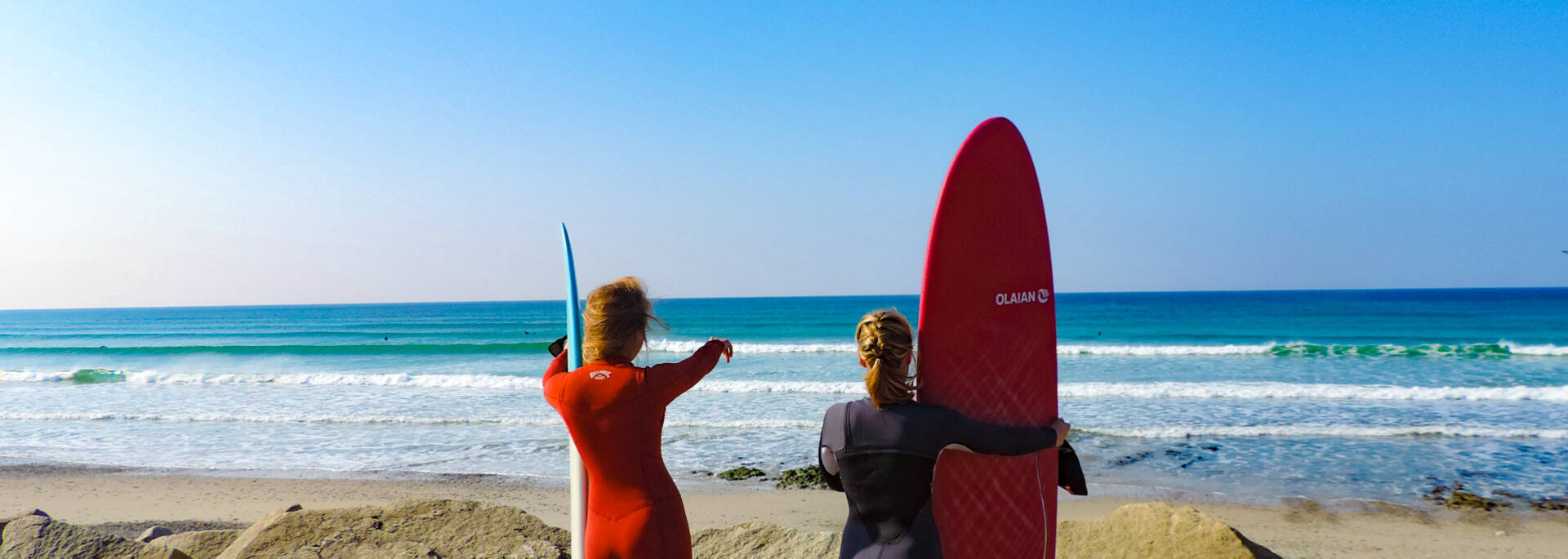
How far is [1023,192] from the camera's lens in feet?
8.86

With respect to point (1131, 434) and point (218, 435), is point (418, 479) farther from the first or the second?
point (1131, 434)

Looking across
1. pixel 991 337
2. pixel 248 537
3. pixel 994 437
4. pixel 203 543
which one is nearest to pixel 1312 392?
pixel 991 337

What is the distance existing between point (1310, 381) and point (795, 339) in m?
14.5

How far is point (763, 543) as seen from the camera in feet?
11.8

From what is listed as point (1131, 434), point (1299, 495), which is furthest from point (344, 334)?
point (1299, 495)

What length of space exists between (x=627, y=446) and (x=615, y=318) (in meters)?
0.30

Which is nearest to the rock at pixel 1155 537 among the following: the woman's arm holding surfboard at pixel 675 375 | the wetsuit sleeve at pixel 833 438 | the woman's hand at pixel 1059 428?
the woman's hand at pixel 1059 428

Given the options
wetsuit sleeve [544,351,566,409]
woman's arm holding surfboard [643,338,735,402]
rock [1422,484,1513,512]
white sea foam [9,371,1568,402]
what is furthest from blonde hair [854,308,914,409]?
white sea foam [9,371,1568,402]

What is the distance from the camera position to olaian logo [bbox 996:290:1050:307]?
2.54 m

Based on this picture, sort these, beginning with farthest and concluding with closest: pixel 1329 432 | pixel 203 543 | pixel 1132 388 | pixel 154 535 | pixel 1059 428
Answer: pixel 1132 388
pixel 1329 432
pixel 154 535
pixel 203 543
pixel 1059 428

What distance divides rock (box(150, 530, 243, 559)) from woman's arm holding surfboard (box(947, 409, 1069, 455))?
3506 mm

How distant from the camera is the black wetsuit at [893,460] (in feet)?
5.68

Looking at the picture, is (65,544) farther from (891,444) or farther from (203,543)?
(891,444)

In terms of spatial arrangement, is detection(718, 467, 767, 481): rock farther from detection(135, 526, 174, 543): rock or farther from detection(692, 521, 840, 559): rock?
detection(135, 526, 174, 543): rock
